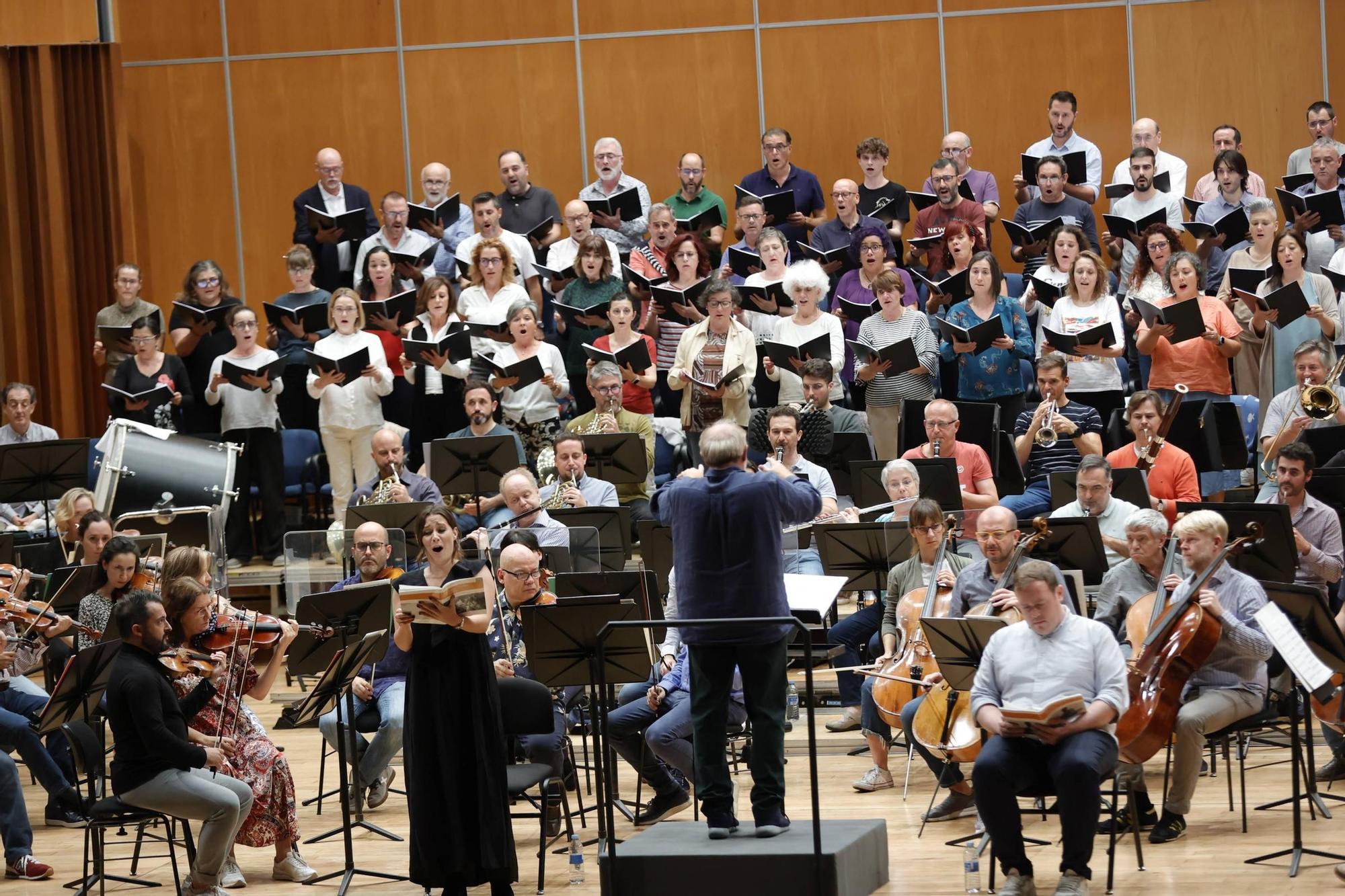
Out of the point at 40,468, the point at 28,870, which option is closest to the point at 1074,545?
the point at 28,870

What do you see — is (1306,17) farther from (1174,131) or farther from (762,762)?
(762,762)

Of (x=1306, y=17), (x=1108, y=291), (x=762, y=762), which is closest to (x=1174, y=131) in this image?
(x=1306, y=17)

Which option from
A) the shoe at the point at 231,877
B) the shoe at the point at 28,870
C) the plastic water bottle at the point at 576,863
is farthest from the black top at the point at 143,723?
the plastic water bottle at the point at 576,863

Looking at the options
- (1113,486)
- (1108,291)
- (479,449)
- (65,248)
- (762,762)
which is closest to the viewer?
(762,762)

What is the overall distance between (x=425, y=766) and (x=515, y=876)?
0.46m

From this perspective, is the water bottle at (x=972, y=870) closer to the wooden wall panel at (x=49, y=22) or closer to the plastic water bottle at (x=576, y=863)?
the plastic water bottle at (x=576, y=863)

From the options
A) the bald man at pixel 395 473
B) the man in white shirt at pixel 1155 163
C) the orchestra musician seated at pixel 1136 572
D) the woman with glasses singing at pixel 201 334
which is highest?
the man in white shirt at pixel 1155 163

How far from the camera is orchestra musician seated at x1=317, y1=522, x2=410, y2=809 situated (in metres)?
6.75

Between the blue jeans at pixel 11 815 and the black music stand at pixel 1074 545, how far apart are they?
386cm

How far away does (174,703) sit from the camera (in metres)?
5.58

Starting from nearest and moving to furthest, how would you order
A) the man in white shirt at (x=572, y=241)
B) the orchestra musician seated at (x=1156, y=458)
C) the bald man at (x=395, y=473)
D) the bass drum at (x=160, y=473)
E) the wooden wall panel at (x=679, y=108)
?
the orchestra musician seated at (x=1156, y=458) < the bald man at (x=395, y=473) < the bass drum at (x=160, y=473) < the man in white shirt at (x=572, y=241) < the wooden wall panel at (x=679, y=108)

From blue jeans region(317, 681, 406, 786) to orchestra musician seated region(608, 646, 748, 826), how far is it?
2.74 feet

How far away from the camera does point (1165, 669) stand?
564 centimetres

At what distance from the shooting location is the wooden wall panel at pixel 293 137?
12.8 meters
